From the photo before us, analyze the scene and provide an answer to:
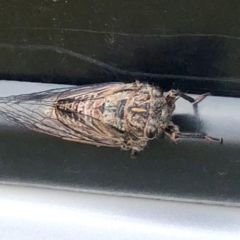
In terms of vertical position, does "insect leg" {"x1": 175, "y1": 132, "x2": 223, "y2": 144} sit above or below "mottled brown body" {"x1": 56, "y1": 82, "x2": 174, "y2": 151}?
below

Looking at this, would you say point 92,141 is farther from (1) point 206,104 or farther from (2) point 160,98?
(1) point 206,104

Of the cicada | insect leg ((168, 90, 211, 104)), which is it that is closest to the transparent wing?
the cicada

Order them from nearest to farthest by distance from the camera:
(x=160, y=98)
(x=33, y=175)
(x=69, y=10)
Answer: (x=160, y=98), (x=69, y=10), (x=33, y=175)

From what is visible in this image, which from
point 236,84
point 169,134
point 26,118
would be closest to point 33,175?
point 26,118

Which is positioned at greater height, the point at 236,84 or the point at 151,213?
the point at 236,84

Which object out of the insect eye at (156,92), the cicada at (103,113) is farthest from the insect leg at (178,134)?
the insect eye at (156,92)

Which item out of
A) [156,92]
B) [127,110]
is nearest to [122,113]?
[127,110]

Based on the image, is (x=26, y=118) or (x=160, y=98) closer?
(x=160, y=98)

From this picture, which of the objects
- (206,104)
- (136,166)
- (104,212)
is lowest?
(104,212)

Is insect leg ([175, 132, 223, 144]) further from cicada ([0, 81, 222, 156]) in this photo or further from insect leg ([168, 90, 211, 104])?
insect leg ([168, 90, 211, 104])
